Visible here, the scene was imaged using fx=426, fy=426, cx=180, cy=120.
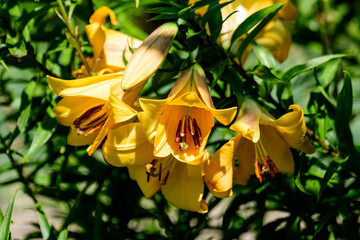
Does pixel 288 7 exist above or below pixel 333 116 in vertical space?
above

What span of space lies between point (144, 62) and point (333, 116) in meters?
0.45

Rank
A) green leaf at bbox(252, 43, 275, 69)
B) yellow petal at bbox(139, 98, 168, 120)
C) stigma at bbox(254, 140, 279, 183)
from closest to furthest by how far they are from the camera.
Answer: yellow petal at bbox(139, 98, 168, 120), stigma at bbox(254, 140, 279, 183), green leaf at bbox(252, 43, 275, 69)

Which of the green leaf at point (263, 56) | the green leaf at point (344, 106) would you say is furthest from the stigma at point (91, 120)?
the green leaf at point (344, 106)

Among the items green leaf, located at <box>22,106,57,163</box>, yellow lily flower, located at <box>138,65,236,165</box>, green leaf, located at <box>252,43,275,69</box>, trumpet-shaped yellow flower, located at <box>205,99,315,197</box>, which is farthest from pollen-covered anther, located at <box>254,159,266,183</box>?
green leaf, located at <box>22,106,57,163</box>

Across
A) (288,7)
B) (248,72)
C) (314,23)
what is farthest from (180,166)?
(314,23)

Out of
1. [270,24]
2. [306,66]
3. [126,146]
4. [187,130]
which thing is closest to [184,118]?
[187,130]

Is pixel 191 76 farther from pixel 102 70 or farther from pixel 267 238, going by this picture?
pixel 267 238

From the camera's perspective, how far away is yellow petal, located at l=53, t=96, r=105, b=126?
0.73m

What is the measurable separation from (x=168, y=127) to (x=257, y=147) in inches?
6.7

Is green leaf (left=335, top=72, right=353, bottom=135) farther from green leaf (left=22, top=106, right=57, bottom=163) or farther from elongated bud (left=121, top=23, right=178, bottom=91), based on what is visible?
green leaf (left=22, top=106, right=57, bottom=163)

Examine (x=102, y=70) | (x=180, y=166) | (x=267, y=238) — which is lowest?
(x=267, y=238)

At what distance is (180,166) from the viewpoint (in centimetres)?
77

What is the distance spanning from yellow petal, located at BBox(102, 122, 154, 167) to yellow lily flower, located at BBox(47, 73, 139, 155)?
0.02 meters

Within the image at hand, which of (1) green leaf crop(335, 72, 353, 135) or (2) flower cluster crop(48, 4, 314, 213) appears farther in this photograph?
(1) green leaf crop(335, 72, 353, 135)
